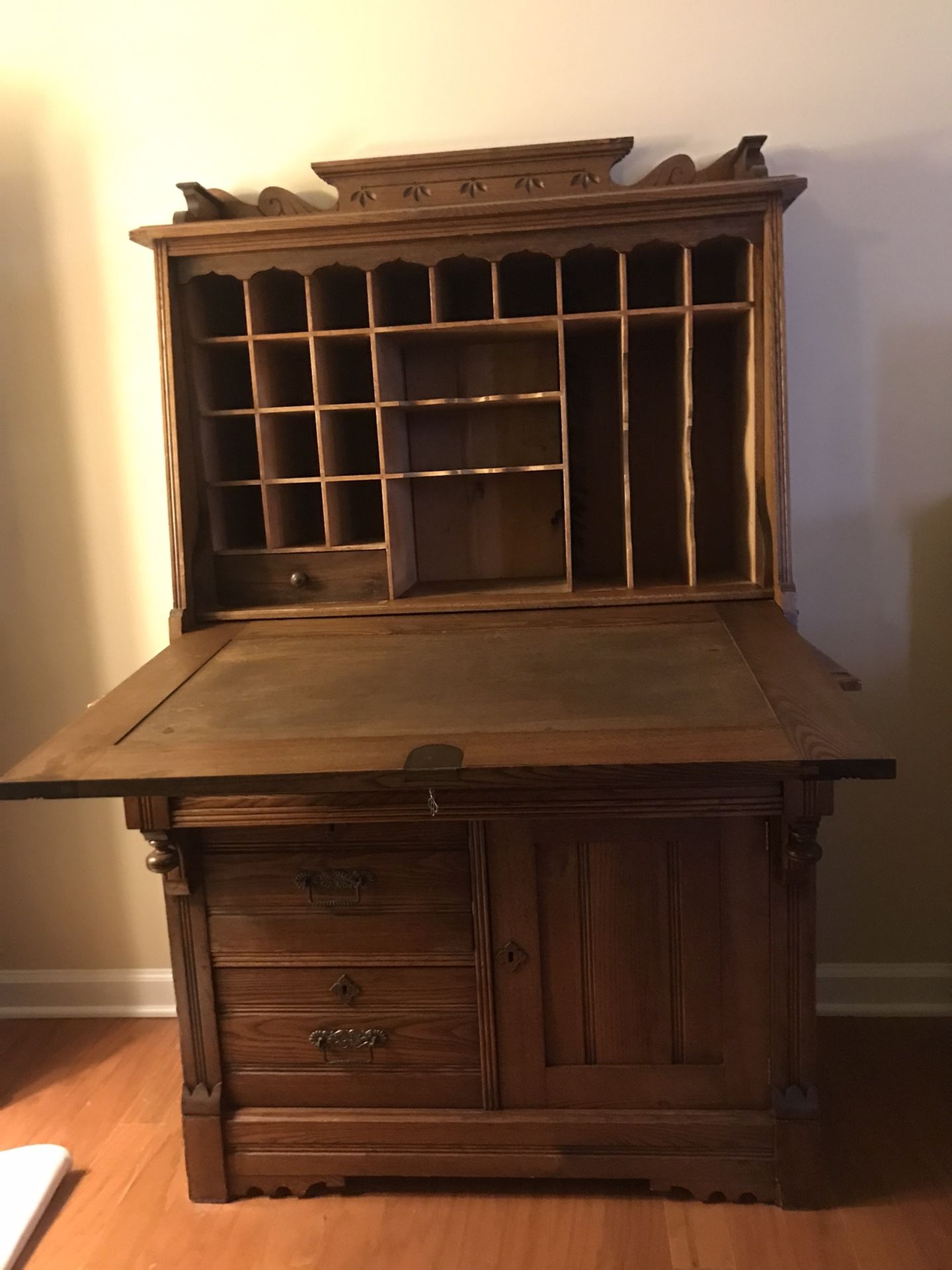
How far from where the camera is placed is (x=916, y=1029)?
2301mm

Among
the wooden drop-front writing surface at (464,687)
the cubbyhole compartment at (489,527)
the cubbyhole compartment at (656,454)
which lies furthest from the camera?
the cubbyhole compartment at (489,527)

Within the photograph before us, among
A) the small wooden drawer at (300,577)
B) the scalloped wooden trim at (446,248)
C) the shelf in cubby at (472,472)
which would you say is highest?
the scalloped wooden trim at (446,248)

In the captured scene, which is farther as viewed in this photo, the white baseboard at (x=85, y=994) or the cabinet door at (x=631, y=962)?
the white baseboard at (x=85, y=994)

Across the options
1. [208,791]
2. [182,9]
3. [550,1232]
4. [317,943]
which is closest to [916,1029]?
[550,1232]

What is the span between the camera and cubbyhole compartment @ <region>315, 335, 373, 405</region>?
6.49 ft

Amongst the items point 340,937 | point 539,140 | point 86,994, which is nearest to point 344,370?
point 539,140

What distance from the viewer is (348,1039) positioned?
183cm

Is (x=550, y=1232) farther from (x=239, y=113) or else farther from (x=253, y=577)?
(x=239, y=113)

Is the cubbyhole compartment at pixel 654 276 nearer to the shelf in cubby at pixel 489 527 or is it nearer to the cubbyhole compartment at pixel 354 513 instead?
the shelf in cubby at pixel 489 527

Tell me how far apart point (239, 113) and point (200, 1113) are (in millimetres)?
2081

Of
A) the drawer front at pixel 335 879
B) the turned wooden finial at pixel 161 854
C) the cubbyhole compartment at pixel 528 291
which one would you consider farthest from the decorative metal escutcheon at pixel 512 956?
the cubbyhole compartment at pixel 528 291

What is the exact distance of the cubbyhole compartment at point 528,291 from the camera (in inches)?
84.1

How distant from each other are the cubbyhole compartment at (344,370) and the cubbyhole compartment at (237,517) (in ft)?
0.84

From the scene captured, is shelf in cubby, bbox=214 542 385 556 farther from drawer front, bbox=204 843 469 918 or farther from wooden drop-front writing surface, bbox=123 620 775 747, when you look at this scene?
drawer front, bbox=204 843 469 918
